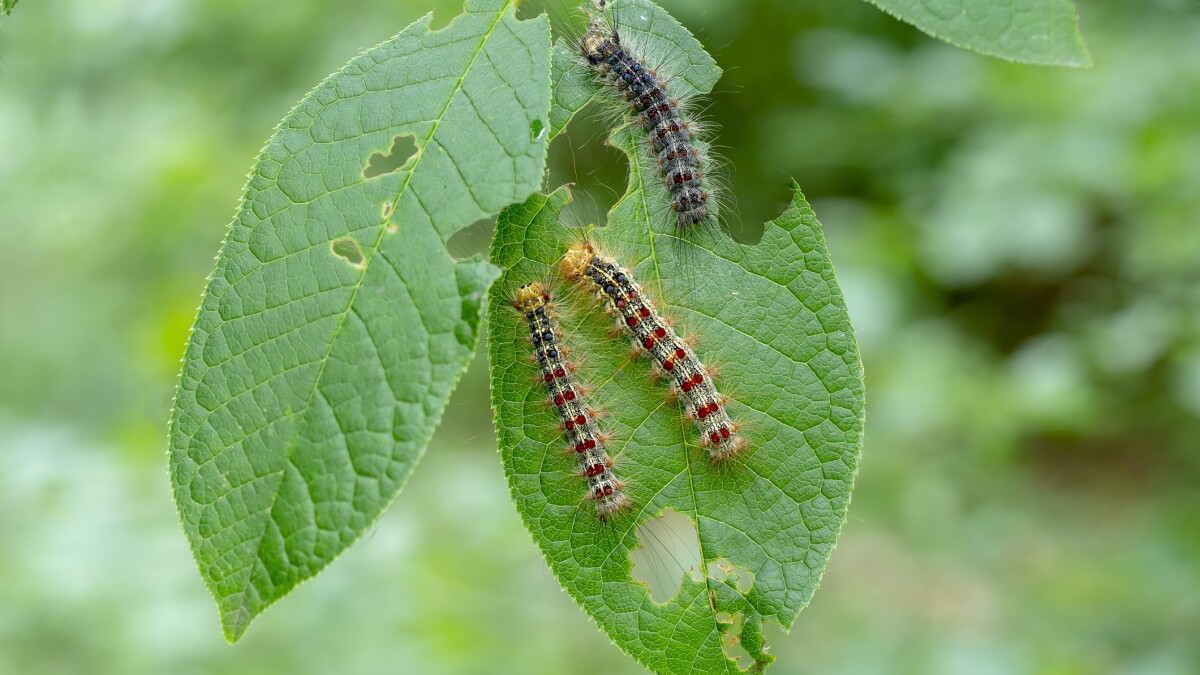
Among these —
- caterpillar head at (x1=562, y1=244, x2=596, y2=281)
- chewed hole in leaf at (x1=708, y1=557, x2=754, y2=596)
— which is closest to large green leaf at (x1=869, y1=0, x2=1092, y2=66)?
caterpillar head at (x1=562, y1=244, x2=596, y2=281)

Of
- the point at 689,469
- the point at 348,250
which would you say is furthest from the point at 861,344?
the point at 348,250

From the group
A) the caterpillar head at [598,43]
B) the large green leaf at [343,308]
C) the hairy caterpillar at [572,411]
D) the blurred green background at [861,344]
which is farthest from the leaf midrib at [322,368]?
the blurred green background at [861,344]

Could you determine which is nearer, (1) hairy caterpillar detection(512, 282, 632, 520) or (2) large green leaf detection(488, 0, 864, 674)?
(2) large green leaf detection(488, 0, 864, 674)

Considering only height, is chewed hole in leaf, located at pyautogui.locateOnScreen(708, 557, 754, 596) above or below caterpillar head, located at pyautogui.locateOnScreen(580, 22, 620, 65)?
below

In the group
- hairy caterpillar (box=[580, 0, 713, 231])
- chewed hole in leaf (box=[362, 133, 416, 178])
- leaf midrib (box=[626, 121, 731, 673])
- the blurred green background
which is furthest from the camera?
the blurred green background

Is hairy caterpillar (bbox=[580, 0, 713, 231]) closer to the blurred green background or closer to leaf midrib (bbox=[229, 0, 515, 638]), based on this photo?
leaf midrib (bbox=[229, 0, 515, 638])

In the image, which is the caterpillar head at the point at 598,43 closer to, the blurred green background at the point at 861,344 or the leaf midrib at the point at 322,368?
the leaf midrib at the point at 322,368

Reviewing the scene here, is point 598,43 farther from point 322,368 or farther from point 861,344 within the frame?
point 861,344
